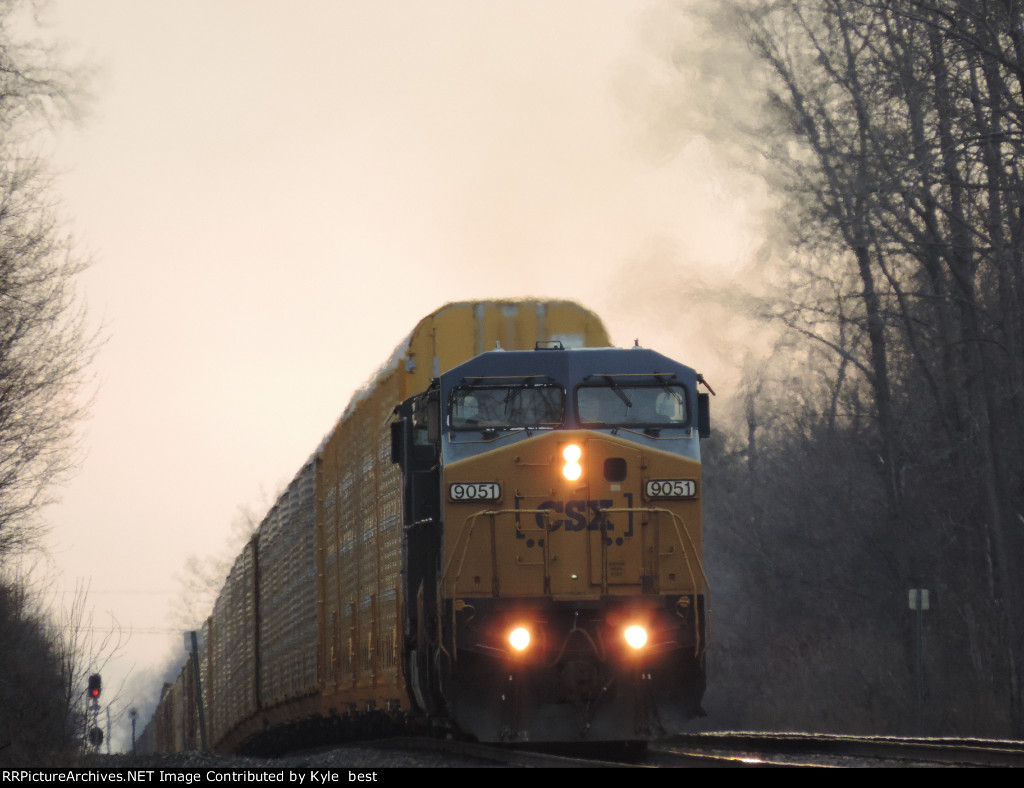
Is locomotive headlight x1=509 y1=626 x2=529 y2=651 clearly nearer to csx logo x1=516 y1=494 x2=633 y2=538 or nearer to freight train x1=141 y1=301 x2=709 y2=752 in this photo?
freight train x1=141 y1=301 x2=709 y2=752

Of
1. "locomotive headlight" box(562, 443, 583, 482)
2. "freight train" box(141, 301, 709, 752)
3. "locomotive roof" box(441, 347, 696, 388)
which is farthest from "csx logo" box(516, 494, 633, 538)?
"locomotive roof" box(441, 347, 696, 388)

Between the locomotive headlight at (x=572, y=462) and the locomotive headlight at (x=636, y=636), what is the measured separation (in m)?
1.39

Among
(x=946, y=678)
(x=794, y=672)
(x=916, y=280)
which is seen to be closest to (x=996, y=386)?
(x=916, y=280)

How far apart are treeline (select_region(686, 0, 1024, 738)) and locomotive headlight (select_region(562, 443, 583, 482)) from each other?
8.18m

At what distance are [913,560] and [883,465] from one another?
9.00 ft

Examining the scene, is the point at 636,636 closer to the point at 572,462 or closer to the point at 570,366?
the point at 572,462

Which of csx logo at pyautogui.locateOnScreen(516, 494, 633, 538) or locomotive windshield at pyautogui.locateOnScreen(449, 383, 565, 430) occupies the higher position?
locomotive windshield at pyautogui.locateOnScreen(449, 383, 565, 430)

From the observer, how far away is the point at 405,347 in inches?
553

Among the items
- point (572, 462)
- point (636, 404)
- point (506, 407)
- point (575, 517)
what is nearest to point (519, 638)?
point (575, 517)

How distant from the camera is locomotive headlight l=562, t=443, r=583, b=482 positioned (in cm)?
1222

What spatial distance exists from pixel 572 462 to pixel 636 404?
34.4 inches

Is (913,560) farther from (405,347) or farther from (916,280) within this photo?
(405,347)

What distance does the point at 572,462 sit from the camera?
12.2 m

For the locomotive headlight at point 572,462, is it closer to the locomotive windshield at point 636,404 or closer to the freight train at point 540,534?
the freight train at point 540,534
